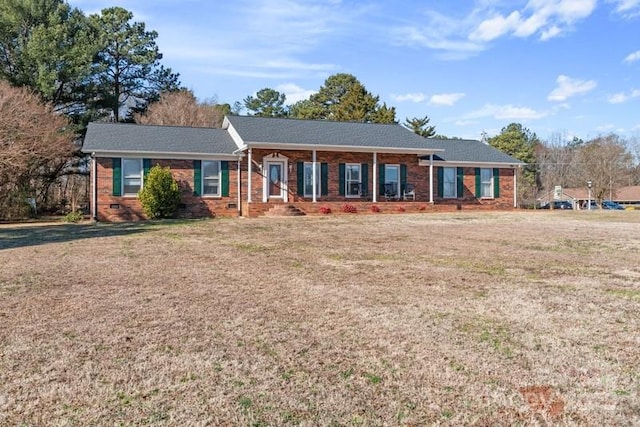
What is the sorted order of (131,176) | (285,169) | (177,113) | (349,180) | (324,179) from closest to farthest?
(131,176) → (285,169) → (324,179) → (349,180) → (177,113)

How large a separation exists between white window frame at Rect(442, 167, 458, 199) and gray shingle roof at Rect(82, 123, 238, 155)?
31.1 feet

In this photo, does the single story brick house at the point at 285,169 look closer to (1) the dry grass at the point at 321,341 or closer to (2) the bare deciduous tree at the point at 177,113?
(2) the bare deciduous tree at the point at 177,113

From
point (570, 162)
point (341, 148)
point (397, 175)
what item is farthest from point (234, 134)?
point (570, 162)

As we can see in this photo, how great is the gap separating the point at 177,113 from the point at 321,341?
2929 cm

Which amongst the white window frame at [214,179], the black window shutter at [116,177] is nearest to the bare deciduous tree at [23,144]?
the black window shutter at [116,177]

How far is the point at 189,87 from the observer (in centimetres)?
3675

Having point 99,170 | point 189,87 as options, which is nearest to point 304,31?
point 99,170

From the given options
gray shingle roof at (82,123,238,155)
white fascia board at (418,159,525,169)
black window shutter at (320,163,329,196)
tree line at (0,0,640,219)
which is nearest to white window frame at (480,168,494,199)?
white fascia board at (418,159,525,169)

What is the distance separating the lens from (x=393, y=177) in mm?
21594

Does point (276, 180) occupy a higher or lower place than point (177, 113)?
lower

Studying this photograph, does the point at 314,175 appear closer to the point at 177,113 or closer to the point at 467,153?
the point at 467,153

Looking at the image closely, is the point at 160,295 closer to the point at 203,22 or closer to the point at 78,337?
the point at 78,337

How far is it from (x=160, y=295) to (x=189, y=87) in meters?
34.1

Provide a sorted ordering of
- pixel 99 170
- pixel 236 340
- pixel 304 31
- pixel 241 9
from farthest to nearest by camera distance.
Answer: pixel 99 170 < pixel 304 31 < pixel 241 9 < pixel 236 340
